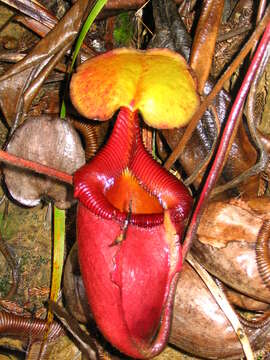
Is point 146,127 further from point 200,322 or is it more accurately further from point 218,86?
point 200,322

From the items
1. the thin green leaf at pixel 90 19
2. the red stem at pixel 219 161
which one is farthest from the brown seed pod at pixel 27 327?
the thin green leaf at pixel 90 19

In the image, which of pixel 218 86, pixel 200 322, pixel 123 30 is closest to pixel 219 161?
pixel 218 86

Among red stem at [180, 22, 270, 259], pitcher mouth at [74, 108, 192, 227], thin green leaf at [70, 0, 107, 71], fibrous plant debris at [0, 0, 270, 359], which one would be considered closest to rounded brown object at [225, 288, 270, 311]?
fibrous plant debris at [0, 0, 270, 359]

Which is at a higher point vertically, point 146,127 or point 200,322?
point 146,127

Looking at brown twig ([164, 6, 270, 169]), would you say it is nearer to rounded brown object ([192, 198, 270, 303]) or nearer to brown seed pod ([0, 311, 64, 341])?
rounded brown object ([192, 198, 270, 303])

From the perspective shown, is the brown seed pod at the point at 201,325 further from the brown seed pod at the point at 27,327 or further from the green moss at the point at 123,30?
the green moss at the point at 123,30

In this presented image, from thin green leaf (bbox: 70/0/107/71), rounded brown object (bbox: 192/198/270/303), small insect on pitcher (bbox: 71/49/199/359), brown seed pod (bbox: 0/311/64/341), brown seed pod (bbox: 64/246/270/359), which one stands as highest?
thin green leaf (bbox: 70/0/107/71)
